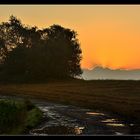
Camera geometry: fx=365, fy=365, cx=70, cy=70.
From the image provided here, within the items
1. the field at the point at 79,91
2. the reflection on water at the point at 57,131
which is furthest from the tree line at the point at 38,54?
the reflection on water at the point at 57,131

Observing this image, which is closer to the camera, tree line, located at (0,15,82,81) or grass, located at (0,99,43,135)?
grass, located at (0,99,43,135)

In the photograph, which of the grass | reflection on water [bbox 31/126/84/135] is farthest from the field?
reflection on water [bbox 31/126/84/135]

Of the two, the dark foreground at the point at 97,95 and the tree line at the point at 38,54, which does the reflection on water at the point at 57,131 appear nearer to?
the dark foreground at the point at 97,95

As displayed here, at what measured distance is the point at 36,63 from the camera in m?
61.0

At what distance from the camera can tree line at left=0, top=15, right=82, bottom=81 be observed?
180ft

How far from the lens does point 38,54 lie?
67.6m

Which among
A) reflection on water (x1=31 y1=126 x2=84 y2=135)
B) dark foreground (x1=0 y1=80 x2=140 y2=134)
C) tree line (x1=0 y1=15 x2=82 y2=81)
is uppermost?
tree line (x1=0 y1=15 x2=82 y2=81)

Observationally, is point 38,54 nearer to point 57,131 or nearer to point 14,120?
point 14,120

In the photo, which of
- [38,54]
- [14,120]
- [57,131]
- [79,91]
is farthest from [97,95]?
[38,54]

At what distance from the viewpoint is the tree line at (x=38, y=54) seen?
54753 mm

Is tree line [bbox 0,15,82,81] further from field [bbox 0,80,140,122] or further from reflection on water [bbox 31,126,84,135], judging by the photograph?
reflection on water [bbox 31,126,84,135]

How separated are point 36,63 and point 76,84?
9476 mm
